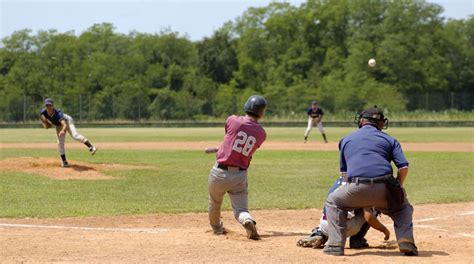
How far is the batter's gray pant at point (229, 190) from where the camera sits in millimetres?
8898

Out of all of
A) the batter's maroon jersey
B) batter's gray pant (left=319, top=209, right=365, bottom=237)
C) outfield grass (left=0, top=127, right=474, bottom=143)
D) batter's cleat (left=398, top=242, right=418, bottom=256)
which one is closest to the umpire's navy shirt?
batter's gray pant (left=319, top=209, right=365, bottom=237)

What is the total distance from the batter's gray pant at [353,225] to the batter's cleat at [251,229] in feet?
2.90

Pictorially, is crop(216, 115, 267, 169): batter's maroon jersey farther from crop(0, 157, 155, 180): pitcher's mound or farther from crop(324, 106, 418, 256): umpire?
crop(0, 157, 155, 180): pitcher's mound

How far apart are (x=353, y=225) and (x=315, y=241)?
0.47 m

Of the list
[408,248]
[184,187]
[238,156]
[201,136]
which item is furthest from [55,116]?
[201,136]

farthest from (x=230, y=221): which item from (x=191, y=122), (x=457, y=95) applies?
(x=457, y=95)

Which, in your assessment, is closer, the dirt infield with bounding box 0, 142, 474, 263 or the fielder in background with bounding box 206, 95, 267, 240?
→ the dirt infield with bounding box 0, 142, 474, 263

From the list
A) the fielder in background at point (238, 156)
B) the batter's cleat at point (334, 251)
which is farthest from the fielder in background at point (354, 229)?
the fielder in background at point (238, 156)

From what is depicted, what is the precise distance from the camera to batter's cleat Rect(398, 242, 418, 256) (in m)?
7.57

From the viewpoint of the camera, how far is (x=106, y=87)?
83.4 m

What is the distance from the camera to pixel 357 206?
777 centimetres

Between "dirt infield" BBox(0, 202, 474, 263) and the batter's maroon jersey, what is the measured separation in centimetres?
98

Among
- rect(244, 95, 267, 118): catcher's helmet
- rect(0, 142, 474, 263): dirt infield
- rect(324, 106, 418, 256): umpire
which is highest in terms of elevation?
rect(244, 95, 267, 118): catcher's helmet

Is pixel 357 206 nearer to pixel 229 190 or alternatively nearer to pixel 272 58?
pixel 229 190
